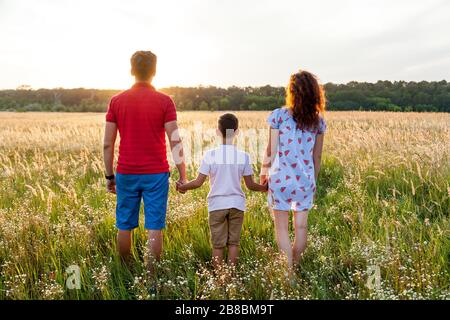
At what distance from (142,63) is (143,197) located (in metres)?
1.22

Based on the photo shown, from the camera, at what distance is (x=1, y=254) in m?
4.32

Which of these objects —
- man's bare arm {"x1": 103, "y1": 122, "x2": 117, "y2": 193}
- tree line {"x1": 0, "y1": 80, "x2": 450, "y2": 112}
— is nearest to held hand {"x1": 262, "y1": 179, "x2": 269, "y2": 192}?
man's bare arm {"x1": 103, "y1": 122, "x2": 117, "y2": 193}

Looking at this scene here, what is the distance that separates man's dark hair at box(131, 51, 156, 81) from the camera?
3.72 m

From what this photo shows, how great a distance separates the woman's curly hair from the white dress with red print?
0.21 ft

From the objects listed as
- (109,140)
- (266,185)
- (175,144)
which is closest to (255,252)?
(266,185)

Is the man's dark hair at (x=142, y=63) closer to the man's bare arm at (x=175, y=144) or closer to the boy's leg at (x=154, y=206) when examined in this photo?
the man's bare arm at (x=175, y=144)

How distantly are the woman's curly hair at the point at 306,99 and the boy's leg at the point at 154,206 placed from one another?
52.4 inches

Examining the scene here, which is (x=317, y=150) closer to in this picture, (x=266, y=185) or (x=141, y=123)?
(x=266, y=185)

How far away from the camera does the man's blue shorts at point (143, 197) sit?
377 centimetres

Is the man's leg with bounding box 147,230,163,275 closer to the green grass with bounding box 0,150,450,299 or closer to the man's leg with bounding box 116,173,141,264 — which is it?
the green grass with bounding box 0,150,450,299

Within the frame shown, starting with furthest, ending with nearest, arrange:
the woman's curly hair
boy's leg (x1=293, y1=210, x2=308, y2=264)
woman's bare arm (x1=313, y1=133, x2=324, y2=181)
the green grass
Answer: woman's bare arm (x1=313, y1=133, x2=324, y2=181) < boy's leg (x1=293, y1=210, x2=308, y2=264) < the woman's curly hair < the green grass

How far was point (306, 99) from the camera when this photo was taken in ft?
12.1
